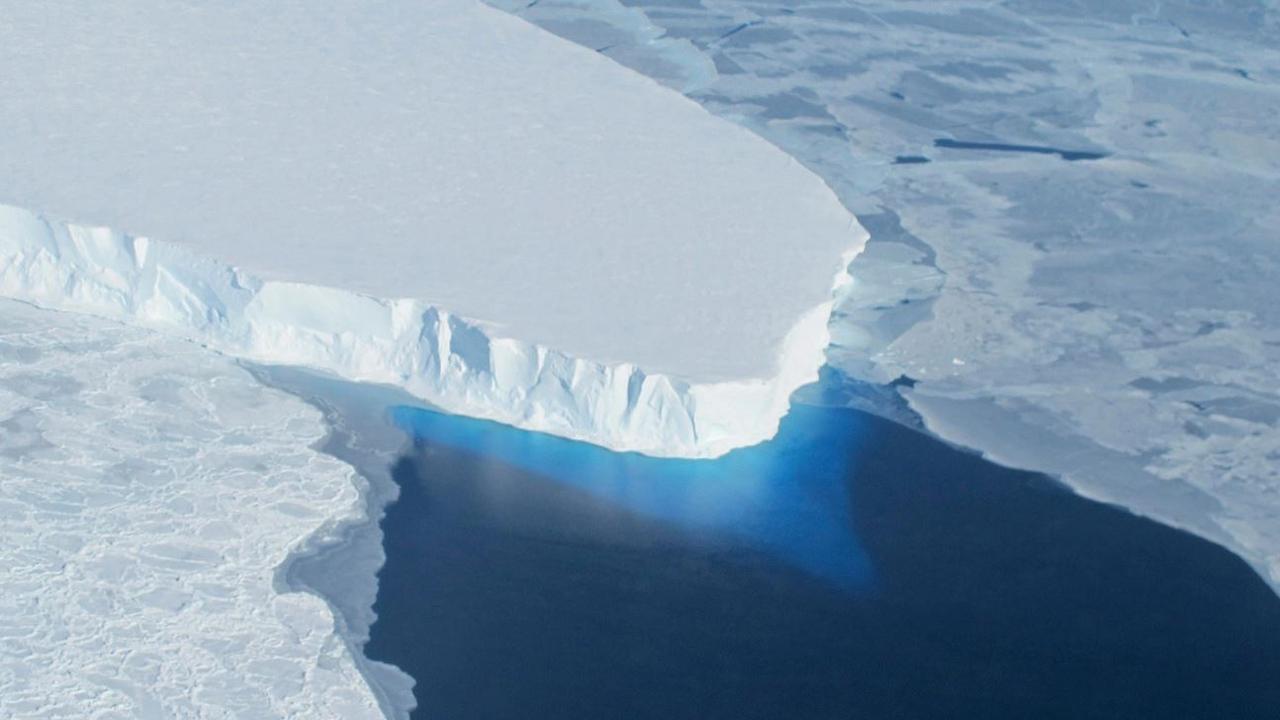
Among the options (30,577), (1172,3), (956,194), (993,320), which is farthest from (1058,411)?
(1172,3)

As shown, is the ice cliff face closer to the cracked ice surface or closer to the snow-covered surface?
the cracked ice surface

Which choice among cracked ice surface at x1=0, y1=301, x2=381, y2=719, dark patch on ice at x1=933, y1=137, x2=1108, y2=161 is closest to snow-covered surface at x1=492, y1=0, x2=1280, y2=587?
dark patch on ice at x1=933, y1=137, x2=1108, y2=161

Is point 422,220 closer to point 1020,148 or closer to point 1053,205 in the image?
point 1053,205

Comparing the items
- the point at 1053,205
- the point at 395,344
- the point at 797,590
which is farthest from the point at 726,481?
the point at 1053,205

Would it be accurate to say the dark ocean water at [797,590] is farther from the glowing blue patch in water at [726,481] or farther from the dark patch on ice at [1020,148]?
the dark patch on ice at [1020,148]

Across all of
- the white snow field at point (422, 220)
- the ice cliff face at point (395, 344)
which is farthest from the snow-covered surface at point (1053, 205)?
the ice cliff face at point (395, 344)

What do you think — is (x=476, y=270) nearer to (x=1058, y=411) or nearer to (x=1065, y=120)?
(x=1058, y=411)
